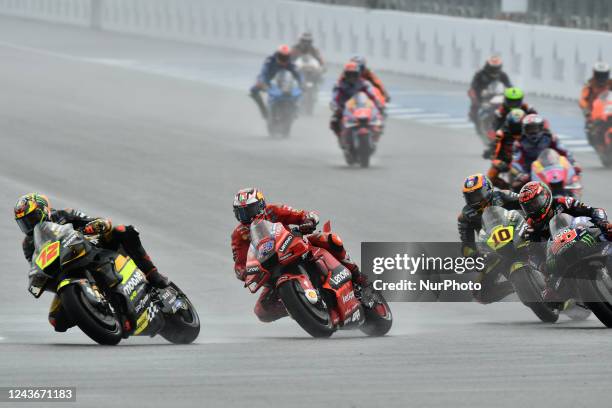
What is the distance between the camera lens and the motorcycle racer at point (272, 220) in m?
12.7

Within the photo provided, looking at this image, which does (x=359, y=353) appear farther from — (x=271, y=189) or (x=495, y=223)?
(x=271, y=189)

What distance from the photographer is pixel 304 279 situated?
488 inches

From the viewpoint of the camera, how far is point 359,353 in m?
11.4

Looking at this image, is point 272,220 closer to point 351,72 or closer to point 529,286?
point 529,286

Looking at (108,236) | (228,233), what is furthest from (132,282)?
(228,233)

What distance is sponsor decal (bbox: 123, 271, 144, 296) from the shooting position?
1205 cm

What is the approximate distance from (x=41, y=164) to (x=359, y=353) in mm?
15754

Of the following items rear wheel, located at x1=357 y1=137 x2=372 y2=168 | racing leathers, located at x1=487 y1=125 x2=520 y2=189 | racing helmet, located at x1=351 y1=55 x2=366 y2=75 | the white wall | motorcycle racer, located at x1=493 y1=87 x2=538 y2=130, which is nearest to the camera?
racing leathers, located at x1=487 y1=125 x2=520 y2=189

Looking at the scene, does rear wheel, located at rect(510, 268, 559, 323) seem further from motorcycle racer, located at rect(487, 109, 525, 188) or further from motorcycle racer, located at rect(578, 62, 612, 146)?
motorcycle racer, located at rect(578, 62, 612, 146)

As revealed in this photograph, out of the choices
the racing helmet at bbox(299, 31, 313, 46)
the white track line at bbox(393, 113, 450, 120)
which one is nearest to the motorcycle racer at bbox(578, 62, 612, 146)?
the white track line at bbox(393, 113, 450, 120)

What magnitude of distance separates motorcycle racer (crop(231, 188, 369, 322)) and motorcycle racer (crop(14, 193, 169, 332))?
28.3 inches

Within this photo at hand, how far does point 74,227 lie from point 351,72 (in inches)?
534

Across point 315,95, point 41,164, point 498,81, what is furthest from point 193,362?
point 315,95

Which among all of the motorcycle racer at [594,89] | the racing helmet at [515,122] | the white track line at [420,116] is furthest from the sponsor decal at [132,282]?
the white track line at [420,116]
